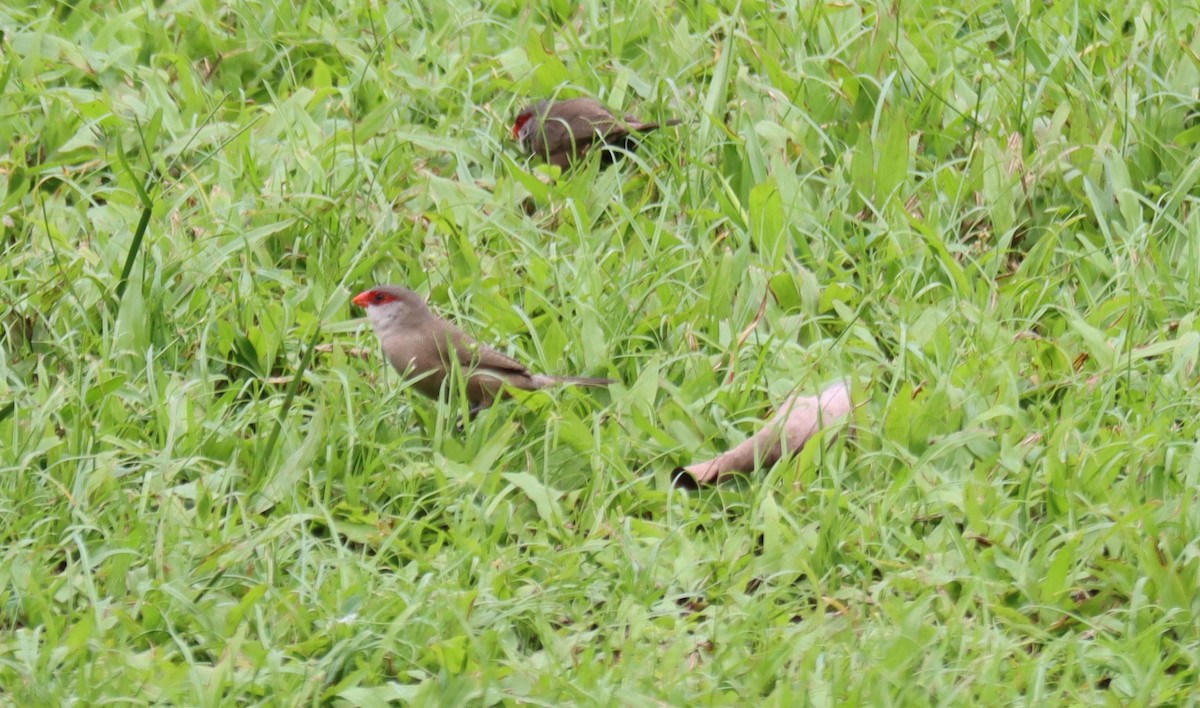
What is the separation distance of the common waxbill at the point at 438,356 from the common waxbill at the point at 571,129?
121cm

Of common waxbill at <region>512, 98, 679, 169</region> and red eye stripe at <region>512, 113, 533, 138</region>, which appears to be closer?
common waxbill at <region>512, 98, 679, 169</region>

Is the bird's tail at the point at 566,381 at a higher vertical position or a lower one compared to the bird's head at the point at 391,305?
lower

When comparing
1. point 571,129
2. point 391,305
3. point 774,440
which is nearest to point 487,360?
point 391,305

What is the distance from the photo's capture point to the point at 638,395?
16.3 ft

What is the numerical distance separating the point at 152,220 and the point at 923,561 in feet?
9.59

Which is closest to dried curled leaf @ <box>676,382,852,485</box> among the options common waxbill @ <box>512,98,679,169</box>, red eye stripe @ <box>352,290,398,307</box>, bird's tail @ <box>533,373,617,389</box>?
bird's tail @ <box>533,373,617,389</box>

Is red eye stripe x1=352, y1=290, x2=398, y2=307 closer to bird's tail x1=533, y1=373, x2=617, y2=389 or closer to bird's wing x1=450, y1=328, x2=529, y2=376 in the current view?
bird's wing x1=450, y1=328, x2=529, y2=376

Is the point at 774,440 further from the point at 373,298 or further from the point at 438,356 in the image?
the point at 373,298

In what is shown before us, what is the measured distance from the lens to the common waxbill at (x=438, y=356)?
4957 millimetres

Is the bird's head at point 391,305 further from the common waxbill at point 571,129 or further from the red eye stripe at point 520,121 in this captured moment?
the red eye stripe at point 520,121

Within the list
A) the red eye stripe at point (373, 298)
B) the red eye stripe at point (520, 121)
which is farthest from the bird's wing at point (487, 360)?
the red eye stripe at point (520, 121)

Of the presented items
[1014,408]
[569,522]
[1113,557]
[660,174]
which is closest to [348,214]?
[660,174]

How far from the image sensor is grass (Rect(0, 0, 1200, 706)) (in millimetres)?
4070

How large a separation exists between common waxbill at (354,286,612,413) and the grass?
9cm
